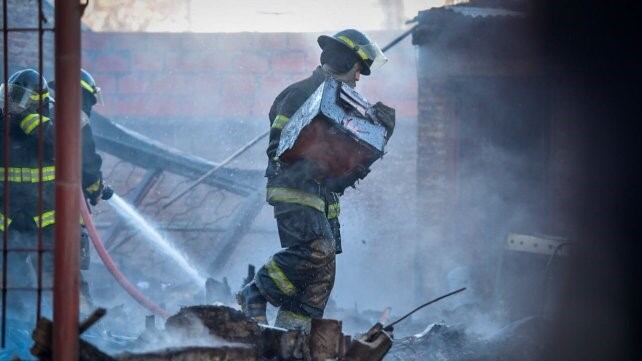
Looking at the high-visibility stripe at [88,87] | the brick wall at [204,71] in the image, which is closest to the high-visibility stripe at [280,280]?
the high-visibility stripe at [88,87]

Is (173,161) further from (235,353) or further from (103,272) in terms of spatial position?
(235,353)

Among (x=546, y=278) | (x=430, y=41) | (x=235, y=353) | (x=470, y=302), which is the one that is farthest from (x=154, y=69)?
(x=235, y=353)

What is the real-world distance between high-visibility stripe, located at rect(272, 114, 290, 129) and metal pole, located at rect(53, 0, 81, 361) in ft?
7.21

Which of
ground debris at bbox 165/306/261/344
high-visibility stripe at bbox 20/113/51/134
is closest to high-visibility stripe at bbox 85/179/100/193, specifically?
high-visibility stripe at bbox 20/113/51/134

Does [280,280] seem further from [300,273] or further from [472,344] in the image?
[472,344]

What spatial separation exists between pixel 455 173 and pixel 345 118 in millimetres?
4761

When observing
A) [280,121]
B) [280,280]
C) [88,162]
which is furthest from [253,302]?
[88,162]

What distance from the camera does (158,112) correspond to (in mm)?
13508

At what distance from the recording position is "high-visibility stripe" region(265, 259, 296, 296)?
507cm

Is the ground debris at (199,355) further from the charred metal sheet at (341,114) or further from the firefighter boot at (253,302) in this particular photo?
the charred metal sheet at (341,114)

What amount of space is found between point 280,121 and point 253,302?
3.74 ft

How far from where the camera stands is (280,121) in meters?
5.30

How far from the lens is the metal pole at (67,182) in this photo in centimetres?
315

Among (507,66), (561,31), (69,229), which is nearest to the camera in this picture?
(69,229)
